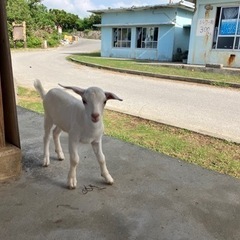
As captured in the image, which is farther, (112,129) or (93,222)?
(112,129)

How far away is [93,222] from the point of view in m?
Result: 2.26

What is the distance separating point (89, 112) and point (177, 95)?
21.5 ft

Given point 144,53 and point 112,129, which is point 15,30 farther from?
point 112,129

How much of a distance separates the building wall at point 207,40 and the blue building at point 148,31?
130 inches

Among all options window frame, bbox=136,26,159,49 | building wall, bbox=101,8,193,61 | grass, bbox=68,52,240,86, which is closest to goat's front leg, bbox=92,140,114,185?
grass, bbox=68,52,240,86

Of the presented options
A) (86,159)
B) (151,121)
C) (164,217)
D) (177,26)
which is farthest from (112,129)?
(177,26)

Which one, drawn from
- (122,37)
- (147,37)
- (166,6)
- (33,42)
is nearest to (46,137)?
(166,6)

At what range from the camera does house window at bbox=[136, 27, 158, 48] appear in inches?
824

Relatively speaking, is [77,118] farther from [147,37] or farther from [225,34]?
[147,37]

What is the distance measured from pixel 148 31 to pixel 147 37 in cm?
43

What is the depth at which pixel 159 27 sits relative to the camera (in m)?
20.4

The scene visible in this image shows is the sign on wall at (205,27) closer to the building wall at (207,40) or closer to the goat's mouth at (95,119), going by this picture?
the building wall at (207,40)

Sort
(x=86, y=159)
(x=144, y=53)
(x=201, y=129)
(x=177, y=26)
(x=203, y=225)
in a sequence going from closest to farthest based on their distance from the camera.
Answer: (x=203, y=225)
(x=86, y=159)
(x=201, y=129)
(x=177, y=26)
(x=144, y=53)

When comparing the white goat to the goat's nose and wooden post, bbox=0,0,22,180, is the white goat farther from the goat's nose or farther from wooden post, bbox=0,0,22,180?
wooden post, bbox=0,0,22,180
